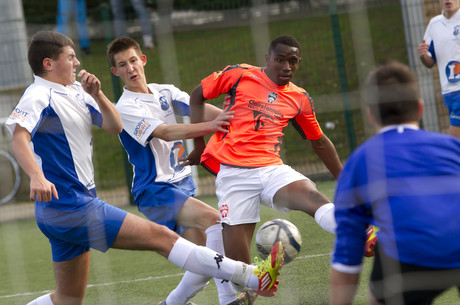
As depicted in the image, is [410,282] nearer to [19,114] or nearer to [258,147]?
[258,147]

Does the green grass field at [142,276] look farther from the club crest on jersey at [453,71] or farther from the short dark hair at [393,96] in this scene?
the club crest on jersey at [453,71]

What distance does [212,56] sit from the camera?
791cm

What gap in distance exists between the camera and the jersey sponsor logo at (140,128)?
12.2 ft

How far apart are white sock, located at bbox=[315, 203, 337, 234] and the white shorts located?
0.23m

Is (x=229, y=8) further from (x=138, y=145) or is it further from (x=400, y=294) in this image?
(x=400, y=294)

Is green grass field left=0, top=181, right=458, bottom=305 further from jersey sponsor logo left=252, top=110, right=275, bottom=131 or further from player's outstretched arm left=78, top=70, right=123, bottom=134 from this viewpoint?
player's outstretched arm left=78, top=70, right=123, bottom=134

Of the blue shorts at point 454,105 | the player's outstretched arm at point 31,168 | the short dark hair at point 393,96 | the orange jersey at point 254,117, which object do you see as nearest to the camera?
the short dark hair at point 393,96

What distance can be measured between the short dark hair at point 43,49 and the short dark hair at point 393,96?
5.69 feet

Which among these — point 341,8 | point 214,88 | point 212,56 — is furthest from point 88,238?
point 341,8

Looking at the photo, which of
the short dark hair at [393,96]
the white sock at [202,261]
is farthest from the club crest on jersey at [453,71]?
the short dark hair at [393,96]

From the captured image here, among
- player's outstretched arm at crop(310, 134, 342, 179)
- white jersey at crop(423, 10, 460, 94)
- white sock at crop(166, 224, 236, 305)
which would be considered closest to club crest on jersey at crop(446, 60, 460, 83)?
white jersey at crop(423, 10, 460, 94)

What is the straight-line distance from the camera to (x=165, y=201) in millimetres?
3713

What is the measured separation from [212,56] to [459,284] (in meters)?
6.10

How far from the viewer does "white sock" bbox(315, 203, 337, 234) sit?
3326mm
